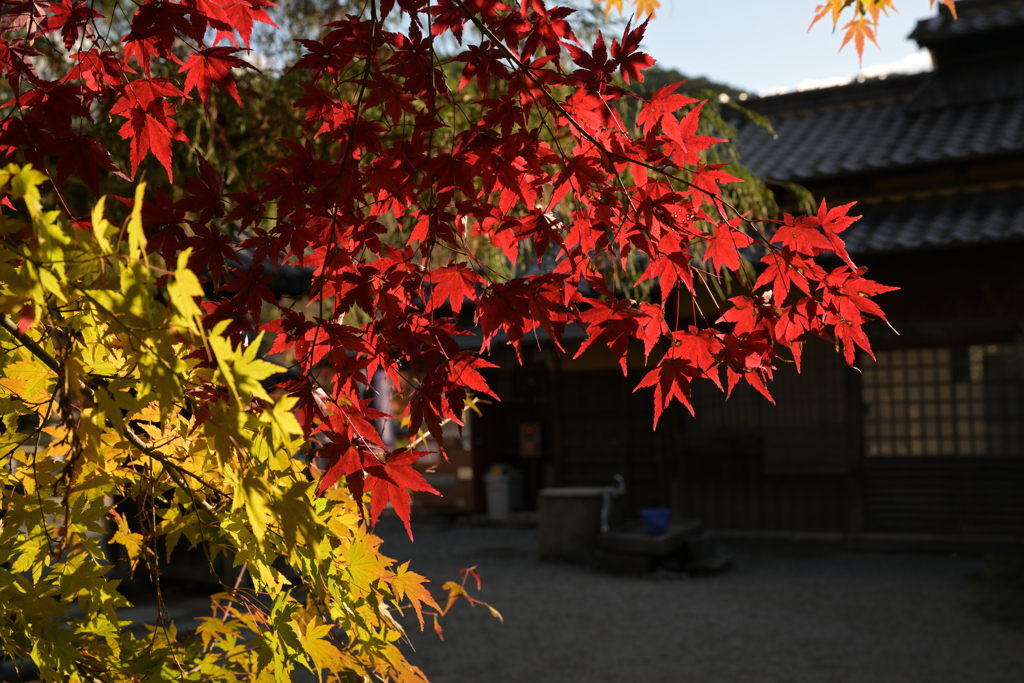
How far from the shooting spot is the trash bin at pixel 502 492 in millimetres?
12141

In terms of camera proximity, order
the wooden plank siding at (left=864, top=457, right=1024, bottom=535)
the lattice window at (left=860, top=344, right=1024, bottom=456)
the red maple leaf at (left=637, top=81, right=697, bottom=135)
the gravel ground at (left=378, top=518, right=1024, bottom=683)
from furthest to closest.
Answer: the lattice window at (left=860, top=344, right=1024, bottom=456), the wooden plank siding at (left=864, top=457, right=1024, bottom=535), the gravel ground at (left=378, top=518, right=1024, bottom=683), the red maple leaf at (left=637, top=81, right=697, bottom=135)

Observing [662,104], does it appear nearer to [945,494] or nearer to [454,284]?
[454,284]

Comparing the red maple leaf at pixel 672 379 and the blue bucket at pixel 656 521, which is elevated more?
the red maple leaf at pixel 672 379

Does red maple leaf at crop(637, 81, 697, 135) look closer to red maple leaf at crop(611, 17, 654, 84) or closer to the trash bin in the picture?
red maple leaf at crop(611, 17, 654, 84)

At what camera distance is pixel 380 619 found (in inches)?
66.3

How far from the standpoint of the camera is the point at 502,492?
12164mm

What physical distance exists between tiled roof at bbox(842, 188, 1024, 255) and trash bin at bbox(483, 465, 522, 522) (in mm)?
5973

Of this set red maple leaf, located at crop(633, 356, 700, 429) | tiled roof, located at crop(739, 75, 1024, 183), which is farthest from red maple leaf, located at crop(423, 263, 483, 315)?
tiled roof, located at crop(739, 75, 1024, 183)

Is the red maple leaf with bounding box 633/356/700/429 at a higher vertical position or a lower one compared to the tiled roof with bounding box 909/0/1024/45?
lower

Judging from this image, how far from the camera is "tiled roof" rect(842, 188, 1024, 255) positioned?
7.95 m

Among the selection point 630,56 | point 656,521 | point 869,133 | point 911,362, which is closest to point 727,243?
point 630,56

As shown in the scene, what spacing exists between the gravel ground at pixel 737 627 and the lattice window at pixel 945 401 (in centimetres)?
144

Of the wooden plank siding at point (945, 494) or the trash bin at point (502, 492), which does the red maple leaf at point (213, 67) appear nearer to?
the wooden plank siding at point (945, 494)

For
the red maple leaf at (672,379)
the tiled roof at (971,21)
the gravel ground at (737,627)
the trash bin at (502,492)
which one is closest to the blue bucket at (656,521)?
the gravel ground at (737,627)
